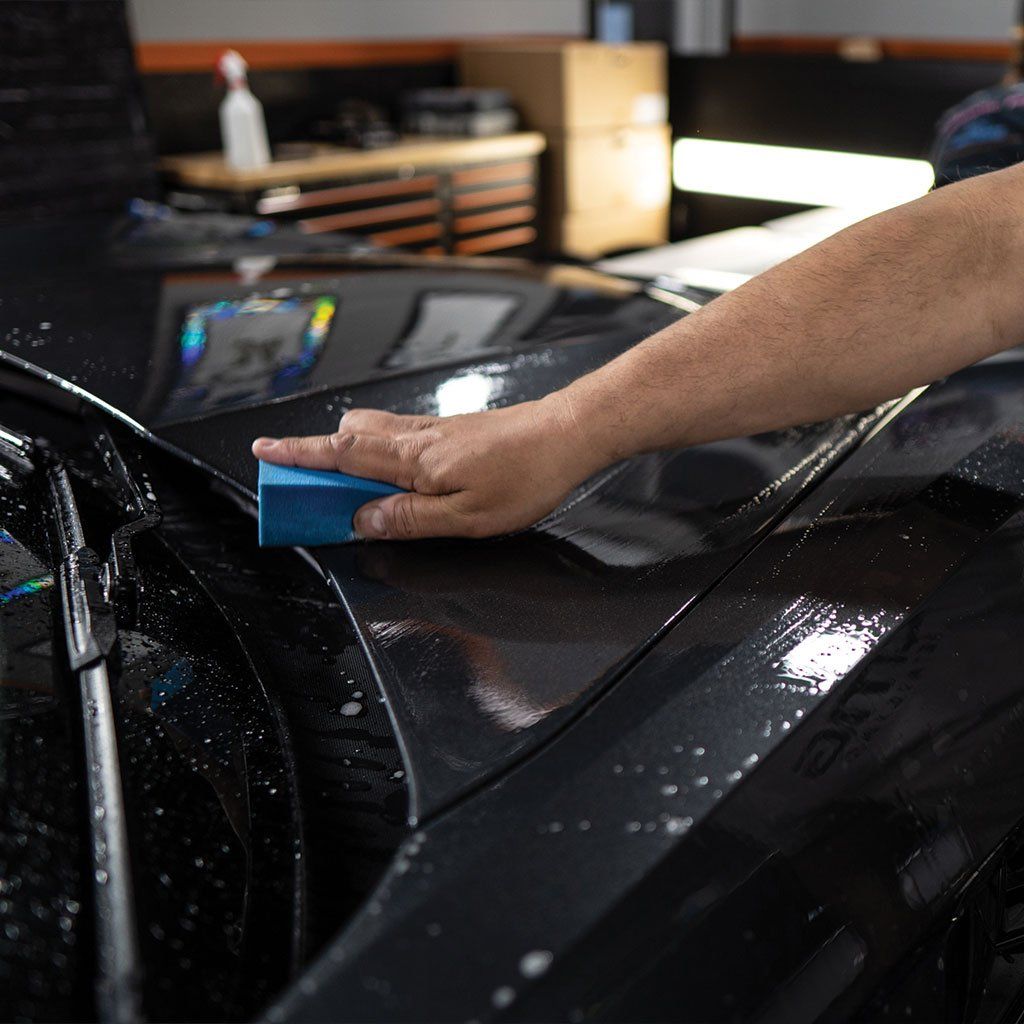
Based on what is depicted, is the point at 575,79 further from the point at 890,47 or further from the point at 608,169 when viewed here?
the point at 890,47

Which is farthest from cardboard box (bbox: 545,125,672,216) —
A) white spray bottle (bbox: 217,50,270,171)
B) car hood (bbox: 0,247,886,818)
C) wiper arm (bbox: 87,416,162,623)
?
Answer: wiper arm (bbox: 87,416,162,623)

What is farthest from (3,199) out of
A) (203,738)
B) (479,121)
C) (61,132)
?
(203,738)

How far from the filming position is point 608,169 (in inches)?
202

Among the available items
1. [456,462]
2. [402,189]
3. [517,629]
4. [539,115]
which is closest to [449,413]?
[456,462]

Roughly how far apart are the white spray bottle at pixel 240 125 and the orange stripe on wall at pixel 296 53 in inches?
13.8

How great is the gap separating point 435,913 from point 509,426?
18.9 inches

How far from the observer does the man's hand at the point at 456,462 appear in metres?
0.84

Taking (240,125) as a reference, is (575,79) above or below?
above

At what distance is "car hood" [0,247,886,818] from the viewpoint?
2.17 ft

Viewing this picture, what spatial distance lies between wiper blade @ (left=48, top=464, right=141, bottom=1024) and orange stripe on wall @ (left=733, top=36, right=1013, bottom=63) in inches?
197

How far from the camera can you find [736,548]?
79 centimetres

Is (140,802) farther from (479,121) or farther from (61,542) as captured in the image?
(479,121)

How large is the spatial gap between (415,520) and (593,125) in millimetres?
4589

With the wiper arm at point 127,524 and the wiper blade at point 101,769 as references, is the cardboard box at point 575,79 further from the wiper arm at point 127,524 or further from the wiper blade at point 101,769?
the wiper blade at point 101,769
